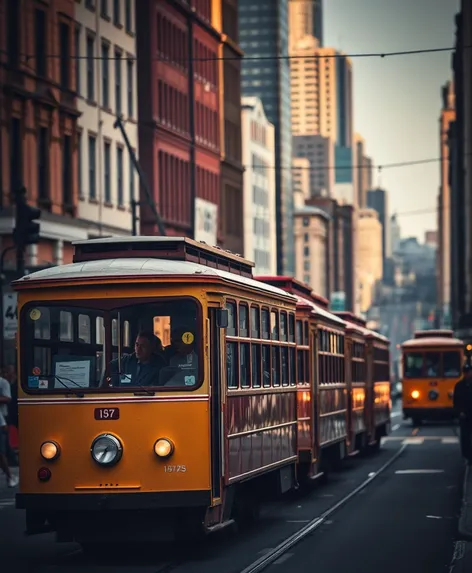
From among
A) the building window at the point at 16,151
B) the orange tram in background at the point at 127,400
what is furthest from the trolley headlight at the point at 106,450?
the building window at the point at 16,151

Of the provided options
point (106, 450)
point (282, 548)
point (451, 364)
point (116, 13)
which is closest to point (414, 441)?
point (451, 364)

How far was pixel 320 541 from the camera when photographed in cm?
1714

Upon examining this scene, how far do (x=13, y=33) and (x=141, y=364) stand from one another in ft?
107

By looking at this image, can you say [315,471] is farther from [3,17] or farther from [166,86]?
[166,86]

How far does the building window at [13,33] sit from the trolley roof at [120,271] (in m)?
31.4

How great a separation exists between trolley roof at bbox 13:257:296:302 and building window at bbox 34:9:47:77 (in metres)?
33.7

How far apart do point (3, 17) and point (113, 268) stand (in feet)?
102

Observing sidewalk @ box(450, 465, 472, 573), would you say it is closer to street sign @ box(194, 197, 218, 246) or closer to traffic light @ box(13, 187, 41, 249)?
traffic light @ box(13, 187, 41, 249)

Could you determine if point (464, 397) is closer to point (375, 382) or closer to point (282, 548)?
point (375, 382)

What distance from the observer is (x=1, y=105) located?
149 ft

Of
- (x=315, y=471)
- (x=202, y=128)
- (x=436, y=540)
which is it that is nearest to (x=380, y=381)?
(x=315, y=471)

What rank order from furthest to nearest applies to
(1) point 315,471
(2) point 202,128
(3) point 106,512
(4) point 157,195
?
1. (2) point 202,128
2. (4) point 157,195
3. (1) point 315,471
4. (3) point 106,512

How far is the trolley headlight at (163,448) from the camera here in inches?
584

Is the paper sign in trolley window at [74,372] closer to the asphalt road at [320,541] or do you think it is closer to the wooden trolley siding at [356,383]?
the asphalt road at [320,541]
